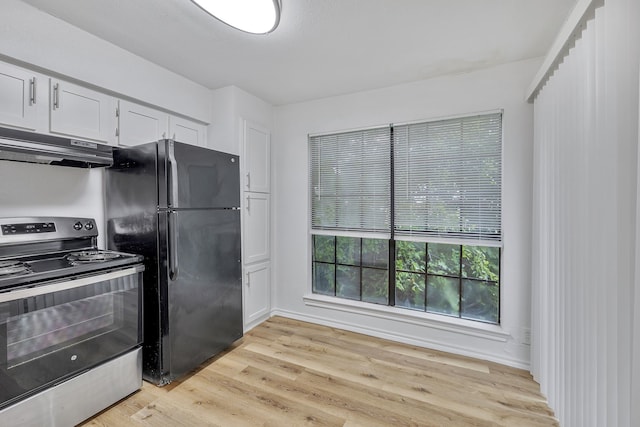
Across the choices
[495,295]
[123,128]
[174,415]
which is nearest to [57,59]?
[123,128]

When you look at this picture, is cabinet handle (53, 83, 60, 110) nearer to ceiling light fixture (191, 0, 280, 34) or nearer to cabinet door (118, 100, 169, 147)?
cabinet door (118, 100, 169, 147)

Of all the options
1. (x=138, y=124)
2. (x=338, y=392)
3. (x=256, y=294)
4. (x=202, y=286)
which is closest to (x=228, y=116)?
(x=138, y=124)

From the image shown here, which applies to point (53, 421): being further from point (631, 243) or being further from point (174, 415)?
point (631, 243)

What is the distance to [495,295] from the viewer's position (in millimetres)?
2463

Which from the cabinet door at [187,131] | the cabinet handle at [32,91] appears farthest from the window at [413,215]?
the cabinet handle at [32,91]

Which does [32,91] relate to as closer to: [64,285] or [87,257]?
[87,257]

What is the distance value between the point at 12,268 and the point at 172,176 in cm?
93

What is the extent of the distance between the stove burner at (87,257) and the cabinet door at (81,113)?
2.64ft

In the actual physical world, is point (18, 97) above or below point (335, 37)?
below

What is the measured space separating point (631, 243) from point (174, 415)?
242 centimetres

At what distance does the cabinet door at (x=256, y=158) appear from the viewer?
2898 mm

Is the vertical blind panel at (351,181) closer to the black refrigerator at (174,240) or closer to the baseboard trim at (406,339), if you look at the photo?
the baseboard trim at (406,339)

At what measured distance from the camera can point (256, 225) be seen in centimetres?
304

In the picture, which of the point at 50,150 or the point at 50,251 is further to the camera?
the point at 50,251
